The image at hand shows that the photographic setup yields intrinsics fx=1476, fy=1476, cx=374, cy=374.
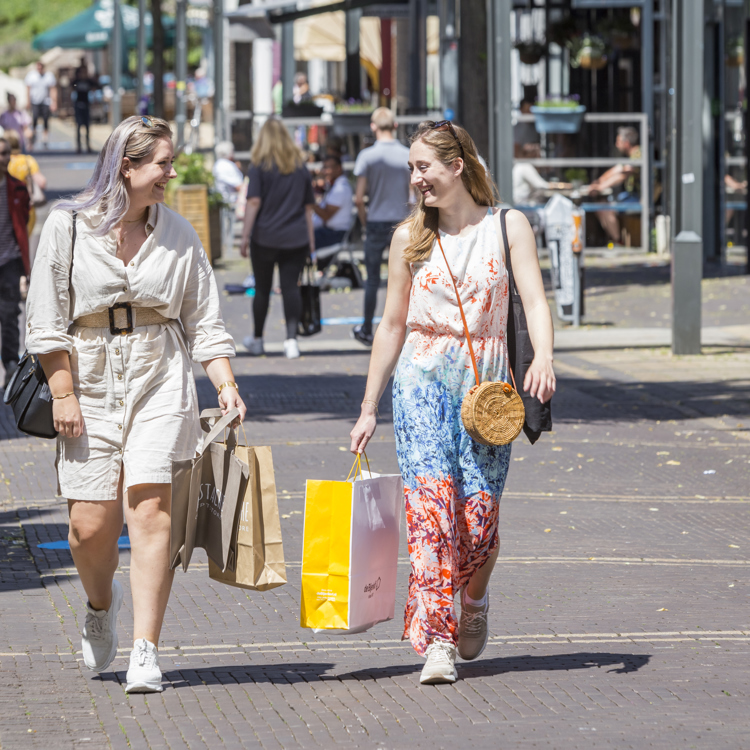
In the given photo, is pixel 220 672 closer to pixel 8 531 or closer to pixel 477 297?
pixel 477 297

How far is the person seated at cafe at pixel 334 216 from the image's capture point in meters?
17.4

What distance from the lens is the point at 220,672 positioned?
4781mm

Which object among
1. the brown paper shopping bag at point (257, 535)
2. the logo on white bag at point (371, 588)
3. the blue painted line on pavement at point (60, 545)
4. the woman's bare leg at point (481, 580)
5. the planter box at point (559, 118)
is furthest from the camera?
the planter box at point (559, 118)

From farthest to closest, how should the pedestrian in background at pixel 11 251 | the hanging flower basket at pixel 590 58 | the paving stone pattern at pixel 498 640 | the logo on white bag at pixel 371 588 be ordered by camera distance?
the hanging flower basket at pixel 590 58 → the pedestrian in background at pixel 11 251 → the logo on white bag at pixel 371 588 → the paving stone pattern at pixel 498 640

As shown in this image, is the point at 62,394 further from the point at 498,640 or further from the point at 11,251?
the point at 11,251

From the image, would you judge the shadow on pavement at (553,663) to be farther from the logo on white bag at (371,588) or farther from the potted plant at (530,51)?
the potted plant at (530,51)

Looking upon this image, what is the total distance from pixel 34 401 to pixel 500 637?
188 cm

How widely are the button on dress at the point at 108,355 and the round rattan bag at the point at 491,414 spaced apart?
875 mm

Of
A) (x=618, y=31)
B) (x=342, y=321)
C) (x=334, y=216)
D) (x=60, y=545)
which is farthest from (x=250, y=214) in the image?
(x=618, y=31)

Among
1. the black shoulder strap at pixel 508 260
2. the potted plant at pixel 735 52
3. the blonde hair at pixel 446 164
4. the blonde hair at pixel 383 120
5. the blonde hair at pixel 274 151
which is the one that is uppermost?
the potted plant at pixel 735 52

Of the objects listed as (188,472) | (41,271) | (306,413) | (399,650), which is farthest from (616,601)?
(306,413)

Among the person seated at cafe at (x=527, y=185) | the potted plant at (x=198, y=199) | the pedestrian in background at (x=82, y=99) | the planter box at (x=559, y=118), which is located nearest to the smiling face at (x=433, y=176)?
the potted plant at (x=198, y=199)

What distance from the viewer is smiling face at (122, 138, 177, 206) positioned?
4426 millimetres

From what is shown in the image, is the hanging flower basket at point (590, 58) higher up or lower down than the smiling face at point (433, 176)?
higher up
